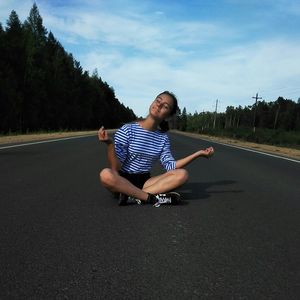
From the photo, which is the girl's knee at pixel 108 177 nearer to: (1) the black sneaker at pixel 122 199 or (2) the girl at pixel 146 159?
(2) the girl at pixel 146 159

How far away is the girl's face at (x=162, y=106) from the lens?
6.74 m

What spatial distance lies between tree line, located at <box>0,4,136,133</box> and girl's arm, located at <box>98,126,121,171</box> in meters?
40.0

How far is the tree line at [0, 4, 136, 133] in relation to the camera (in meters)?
53.1

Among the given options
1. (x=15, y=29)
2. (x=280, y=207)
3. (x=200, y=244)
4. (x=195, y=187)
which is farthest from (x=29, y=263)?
(x=15, y=29)

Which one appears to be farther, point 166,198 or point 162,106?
point 166,198

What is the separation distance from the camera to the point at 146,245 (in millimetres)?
4852

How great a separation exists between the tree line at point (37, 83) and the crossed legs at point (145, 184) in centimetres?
4006

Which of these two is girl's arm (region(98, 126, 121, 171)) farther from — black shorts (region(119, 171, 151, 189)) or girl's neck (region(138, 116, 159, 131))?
girl's neck (region(138, 116, 159, 131))

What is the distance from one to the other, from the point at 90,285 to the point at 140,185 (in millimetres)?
3620

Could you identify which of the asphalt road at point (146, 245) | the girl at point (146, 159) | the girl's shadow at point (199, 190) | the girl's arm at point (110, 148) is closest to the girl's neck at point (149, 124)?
the girl at point (146, 159)

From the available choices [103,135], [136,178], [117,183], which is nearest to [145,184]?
[136,178]

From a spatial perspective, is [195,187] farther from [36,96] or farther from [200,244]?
[36,96]

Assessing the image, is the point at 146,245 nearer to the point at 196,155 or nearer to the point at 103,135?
the point at 103,135

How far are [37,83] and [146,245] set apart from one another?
60755mm
